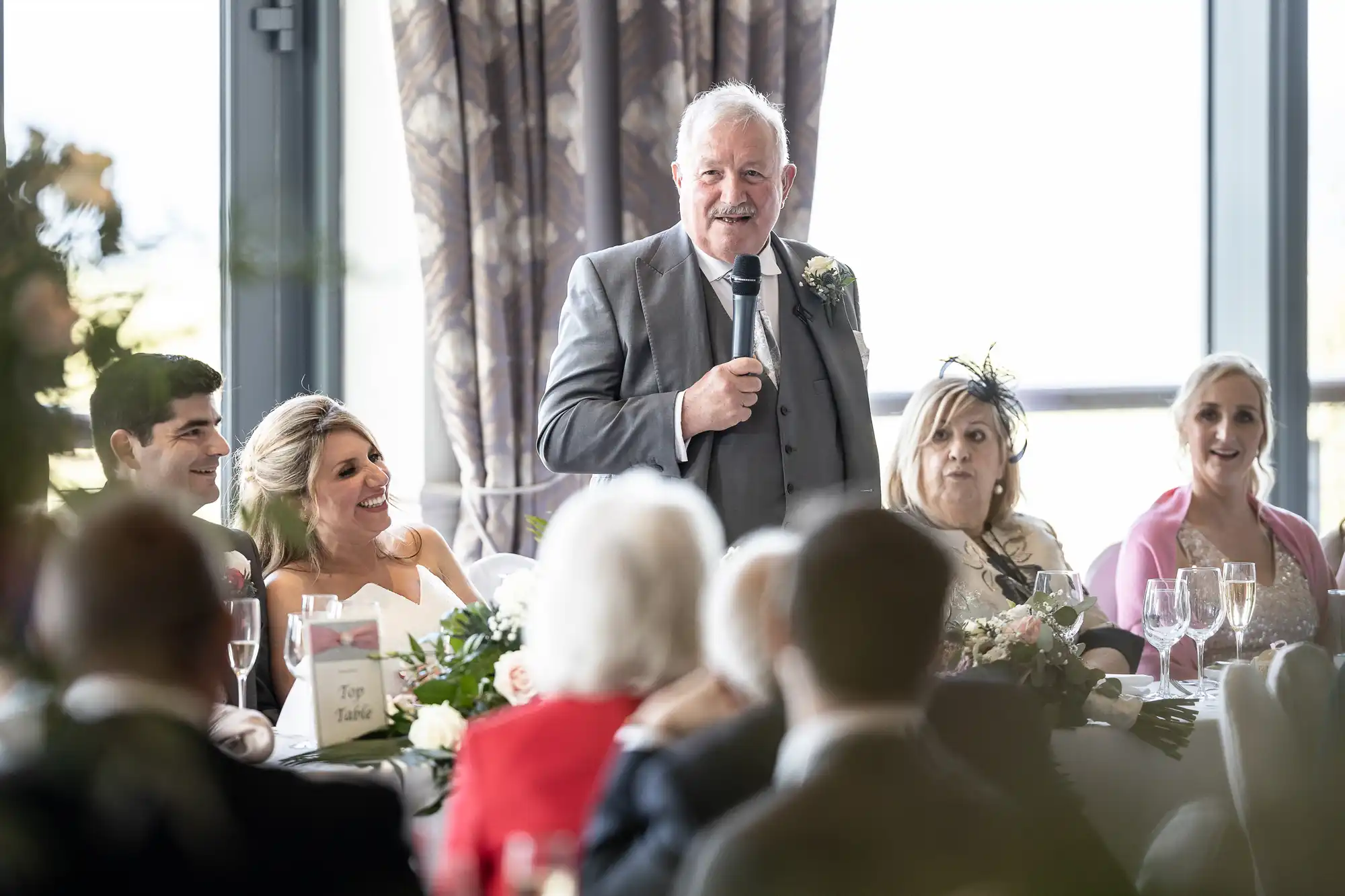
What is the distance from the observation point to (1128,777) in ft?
7.61

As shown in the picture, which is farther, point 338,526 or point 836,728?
point 338,526

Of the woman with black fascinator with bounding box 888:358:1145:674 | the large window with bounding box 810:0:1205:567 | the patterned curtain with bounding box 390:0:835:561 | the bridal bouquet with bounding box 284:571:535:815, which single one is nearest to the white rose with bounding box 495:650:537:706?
the bridal bouquet with bounding box 284:571:535:815

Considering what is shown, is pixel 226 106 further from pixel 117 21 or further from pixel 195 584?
pixel 195 584

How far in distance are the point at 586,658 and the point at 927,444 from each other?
7.25ft

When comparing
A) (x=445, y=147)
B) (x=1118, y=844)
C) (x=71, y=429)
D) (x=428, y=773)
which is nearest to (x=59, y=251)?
(x=71, y=429)

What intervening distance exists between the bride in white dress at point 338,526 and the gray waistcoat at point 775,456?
0.62 m

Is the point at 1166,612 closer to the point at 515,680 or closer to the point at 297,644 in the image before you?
the point at 515,680

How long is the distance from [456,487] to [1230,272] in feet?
10.2

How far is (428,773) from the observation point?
1.87 metres

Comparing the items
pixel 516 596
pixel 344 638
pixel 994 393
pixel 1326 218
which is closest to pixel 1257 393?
pixel 994 393

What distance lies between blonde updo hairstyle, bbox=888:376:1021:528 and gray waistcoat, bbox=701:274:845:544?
465mm

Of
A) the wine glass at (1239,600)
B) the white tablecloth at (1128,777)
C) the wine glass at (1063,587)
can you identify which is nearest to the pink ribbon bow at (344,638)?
the white tablecloth at (1128,777)

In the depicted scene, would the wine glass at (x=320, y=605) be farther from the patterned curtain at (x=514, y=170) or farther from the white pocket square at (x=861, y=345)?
the patterned curtain at (x=514, y=170)

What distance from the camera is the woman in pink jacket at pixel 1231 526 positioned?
371cm
